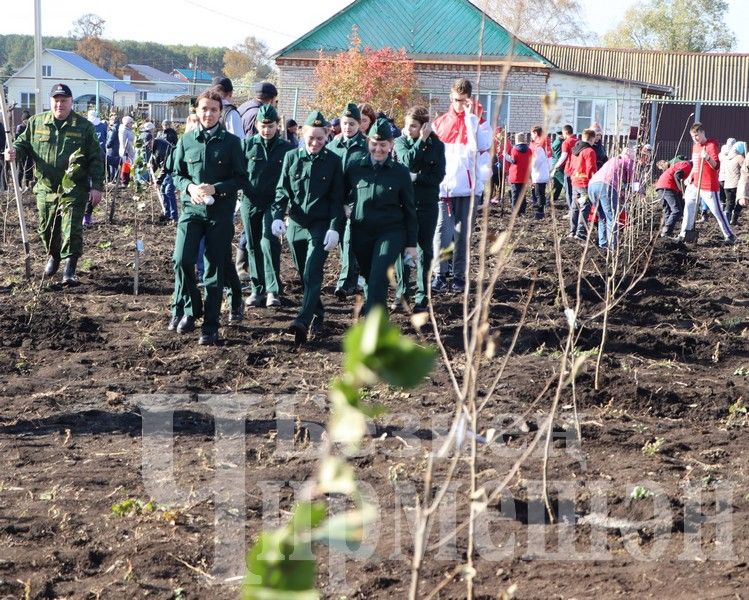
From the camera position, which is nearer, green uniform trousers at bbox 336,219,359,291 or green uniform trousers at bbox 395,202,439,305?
green uniform trousers at bbox 395,202,439,305

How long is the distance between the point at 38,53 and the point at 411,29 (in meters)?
21.8

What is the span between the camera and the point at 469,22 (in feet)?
129

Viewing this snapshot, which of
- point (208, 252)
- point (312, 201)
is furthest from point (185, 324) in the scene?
point (312, 201)

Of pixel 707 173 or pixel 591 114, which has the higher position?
pixel 591 114

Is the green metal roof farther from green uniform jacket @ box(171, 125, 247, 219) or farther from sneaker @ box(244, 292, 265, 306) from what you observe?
green uniform jacket @ box(171, 125, 247, 219)

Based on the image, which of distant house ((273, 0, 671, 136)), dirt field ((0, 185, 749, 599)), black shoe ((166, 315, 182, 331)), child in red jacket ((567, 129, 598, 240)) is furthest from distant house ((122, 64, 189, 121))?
dirt field ((0, 185, 749, 599))

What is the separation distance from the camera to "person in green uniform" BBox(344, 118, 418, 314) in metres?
8.38

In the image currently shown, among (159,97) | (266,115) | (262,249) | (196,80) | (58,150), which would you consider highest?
(196,80)

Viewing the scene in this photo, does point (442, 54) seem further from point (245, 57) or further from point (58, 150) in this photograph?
point (245, 57)

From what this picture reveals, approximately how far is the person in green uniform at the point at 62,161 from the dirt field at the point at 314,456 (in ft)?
2.11

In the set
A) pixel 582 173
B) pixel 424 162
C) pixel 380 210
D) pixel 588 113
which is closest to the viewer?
pixel 380 210

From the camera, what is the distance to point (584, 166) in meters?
16.3

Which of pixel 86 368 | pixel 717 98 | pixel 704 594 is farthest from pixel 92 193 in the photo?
pixel 717 98

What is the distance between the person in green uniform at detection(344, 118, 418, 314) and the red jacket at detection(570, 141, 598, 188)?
8.23 meters
